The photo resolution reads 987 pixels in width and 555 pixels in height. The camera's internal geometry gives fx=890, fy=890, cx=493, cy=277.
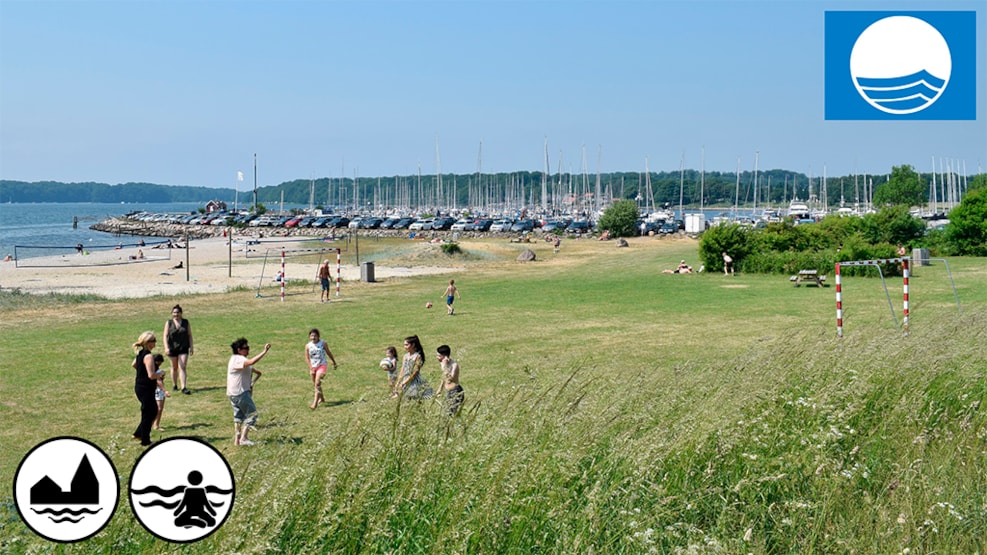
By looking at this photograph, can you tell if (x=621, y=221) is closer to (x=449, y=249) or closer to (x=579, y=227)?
(x=579, y=227)

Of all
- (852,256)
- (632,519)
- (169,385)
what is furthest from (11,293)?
(632,519)

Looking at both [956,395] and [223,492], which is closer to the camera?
[223,492]

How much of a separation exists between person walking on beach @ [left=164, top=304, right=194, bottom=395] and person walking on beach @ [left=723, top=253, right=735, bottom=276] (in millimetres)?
29345

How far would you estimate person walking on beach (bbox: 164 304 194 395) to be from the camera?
657 inches

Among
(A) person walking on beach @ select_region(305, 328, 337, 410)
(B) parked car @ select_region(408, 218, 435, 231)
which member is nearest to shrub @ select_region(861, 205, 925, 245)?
(A) person walking on beach @ select_region(305, 328, 337, 410)

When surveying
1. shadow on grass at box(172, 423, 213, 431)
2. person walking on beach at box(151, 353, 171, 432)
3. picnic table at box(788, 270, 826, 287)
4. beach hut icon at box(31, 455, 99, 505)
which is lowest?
shadow on grass at box(172, 423, 213, 431)

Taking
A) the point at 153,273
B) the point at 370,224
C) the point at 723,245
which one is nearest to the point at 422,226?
the point at 370,224

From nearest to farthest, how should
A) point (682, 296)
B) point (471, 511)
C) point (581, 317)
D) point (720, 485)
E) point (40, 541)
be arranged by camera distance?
point (40, 541)
point (471, 511)
point (720, 485)
point (581, 317)
point (682, 296)

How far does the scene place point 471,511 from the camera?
20.0ft

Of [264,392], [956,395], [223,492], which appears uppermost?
[223,492]

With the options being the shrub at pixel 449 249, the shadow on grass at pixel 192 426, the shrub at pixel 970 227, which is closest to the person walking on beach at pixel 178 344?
the shadow on grass at pixel 192 426

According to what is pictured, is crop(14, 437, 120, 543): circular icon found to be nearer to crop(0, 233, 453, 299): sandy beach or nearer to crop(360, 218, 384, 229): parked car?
crop(0, 233, 453, 299): sandy beach

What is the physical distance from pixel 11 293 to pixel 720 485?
3801 cm

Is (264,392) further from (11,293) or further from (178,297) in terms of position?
(11,293)
